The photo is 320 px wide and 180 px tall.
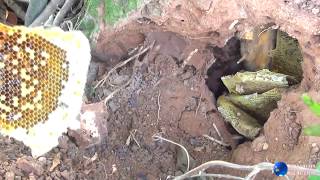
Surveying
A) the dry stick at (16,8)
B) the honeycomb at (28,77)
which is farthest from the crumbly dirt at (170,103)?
the dry stick at (16,8)

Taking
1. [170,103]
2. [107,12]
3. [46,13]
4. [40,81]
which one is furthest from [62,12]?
[170,103]

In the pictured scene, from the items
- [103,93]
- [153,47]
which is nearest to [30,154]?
[103,93]

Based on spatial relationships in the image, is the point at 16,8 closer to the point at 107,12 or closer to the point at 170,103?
the point at 107,12

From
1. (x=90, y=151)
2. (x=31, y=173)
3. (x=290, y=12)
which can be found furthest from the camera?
(x=90, y=151)

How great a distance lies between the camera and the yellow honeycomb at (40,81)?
1376 millimetres

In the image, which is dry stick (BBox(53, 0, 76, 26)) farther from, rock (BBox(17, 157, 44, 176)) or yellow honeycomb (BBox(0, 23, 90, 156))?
rock (BBox(17, 157, 44, 176))

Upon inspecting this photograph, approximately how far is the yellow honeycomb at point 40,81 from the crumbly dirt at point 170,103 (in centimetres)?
6

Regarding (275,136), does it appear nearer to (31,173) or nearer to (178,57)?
(178,57)

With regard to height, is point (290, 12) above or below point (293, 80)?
above

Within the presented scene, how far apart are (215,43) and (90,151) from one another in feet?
1.58

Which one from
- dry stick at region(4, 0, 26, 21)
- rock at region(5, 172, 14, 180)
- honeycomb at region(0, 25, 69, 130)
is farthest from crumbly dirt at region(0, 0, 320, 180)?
dry stick at region(4, 0, 26, 21)

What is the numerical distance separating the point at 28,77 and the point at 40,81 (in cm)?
3

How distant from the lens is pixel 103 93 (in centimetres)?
158

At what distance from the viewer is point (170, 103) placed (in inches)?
62.7
